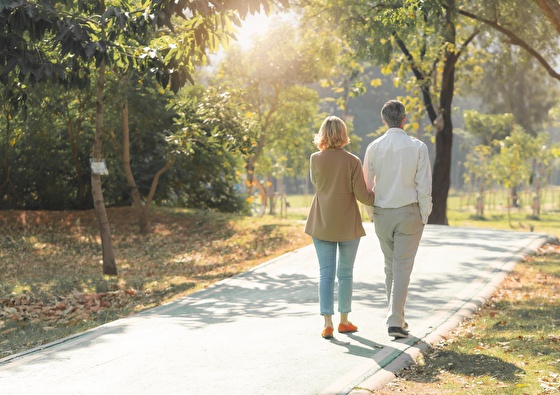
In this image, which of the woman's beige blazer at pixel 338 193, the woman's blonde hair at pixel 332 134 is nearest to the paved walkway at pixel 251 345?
the woman's beige blazer at pixel 338 193

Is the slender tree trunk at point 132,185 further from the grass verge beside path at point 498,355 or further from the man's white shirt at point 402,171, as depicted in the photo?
the man's white shirt at point 402,171

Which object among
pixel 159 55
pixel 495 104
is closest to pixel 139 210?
pixel 159 55

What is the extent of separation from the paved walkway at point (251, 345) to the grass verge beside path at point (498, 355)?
0.57 ft

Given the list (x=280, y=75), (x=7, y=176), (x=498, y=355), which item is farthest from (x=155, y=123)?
(x=498, y=355)

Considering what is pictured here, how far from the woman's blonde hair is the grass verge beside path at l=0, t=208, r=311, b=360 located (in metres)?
3.41

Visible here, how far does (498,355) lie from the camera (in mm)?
7402

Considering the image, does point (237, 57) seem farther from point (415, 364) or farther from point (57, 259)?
point (415, 364)

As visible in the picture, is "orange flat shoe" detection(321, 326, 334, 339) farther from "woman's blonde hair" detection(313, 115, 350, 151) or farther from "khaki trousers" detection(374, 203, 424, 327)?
"woman's blonde hair" detection(313, 115, 350, 151)

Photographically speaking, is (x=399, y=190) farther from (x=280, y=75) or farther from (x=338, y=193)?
(x=280, y=75)

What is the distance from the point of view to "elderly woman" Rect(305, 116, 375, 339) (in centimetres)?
764

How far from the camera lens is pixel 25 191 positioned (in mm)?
22812

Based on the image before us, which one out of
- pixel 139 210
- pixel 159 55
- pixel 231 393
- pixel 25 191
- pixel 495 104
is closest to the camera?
pixel 231 393

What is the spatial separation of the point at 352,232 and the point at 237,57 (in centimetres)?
2509

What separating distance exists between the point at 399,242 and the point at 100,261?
11232mm
